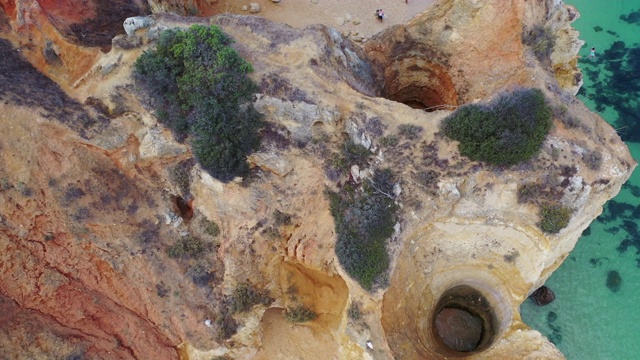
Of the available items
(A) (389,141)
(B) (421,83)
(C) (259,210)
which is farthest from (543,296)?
(C) (259,210)

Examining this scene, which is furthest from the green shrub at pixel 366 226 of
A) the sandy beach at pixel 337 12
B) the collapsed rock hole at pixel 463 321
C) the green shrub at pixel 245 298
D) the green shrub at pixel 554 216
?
the sandy beach at pixel 337 12

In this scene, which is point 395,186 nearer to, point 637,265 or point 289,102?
point 289,102

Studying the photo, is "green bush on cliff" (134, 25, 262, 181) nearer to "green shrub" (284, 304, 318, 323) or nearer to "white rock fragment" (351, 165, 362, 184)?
"white rock fragment" (351, 165, 362, 184)

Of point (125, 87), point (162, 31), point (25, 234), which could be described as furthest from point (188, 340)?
point (162, 31)

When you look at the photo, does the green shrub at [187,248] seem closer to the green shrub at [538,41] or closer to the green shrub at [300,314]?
the green shrub at [300,314]

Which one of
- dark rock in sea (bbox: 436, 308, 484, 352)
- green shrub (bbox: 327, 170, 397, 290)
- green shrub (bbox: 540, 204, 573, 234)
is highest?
green shrub (bbox: 540, 204, 573, 234)

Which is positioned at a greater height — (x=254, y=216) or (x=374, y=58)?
(x=374, y=58)

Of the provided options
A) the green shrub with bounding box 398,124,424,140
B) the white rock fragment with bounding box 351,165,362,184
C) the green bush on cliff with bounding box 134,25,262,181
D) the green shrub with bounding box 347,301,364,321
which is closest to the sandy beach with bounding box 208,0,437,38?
the green bush on cliff with bounding box 134,25,262,181
